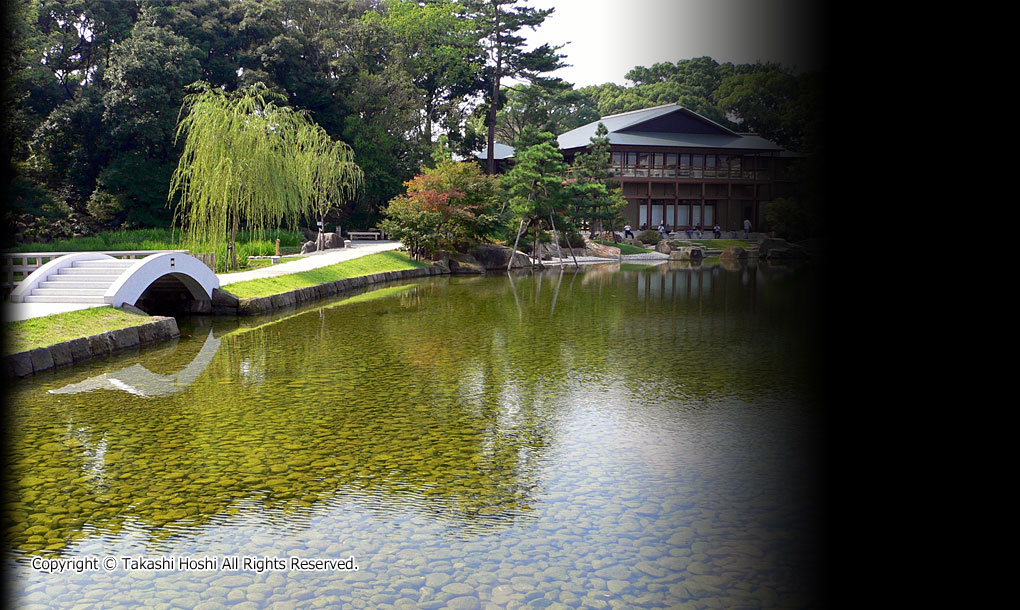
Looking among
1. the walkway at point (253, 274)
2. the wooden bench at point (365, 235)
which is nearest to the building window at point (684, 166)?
the wooden bench at point (365, 235)

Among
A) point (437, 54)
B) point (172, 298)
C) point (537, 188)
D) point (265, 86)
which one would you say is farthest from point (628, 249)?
point (172, 298)

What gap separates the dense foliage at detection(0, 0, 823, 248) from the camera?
25156 mm

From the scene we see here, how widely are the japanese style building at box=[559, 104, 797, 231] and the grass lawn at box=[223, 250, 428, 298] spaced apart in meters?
16.6

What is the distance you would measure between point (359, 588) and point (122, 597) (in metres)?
1.05

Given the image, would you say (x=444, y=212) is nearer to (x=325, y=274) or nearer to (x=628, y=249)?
(x=325, y=274)

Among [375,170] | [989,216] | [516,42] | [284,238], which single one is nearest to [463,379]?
[989,216]

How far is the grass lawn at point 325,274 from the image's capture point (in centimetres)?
1378

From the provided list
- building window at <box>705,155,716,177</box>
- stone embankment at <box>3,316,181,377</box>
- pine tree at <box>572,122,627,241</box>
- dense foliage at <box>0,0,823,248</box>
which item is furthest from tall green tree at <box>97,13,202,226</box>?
building window at <box>705,155,716,177</box>

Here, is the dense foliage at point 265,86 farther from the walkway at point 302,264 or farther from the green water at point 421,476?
the green water at point 421,476

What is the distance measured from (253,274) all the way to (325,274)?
5.17 feet

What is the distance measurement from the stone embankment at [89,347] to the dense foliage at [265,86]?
33.8 ft

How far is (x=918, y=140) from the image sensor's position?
496 cm

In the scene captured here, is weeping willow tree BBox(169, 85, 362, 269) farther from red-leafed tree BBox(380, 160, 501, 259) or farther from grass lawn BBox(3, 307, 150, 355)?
grass lawn BBox(3, 307, 150, 355)

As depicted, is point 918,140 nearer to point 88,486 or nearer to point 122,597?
point 122,597
